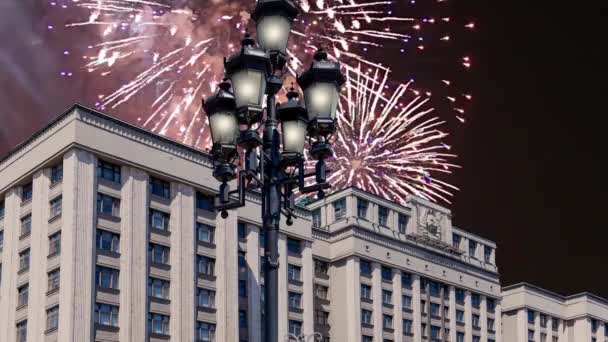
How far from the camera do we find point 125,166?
7431cm

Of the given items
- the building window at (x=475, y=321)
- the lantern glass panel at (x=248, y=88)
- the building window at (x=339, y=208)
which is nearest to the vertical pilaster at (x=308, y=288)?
the building window at (x=339, y=208)

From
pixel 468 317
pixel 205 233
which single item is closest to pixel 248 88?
pixel 205 233

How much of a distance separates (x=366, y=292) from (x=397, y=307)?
3.73 meters

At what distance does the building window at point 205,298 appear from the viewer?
254 feet

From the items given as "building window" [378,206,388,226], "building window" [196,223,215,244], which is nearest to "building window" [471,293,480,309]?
"building window" [378,206,388,226]

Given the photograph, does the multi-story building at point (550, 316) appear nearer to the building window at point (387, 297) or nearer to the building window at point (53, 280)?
the building window at point (387, 297)

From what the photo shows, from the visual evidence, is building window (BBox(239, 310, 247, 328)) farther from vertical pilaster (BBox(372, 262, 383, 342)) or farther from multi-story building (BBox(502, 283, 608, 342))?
multi-story building (BBox(502, 283, 608, 342))

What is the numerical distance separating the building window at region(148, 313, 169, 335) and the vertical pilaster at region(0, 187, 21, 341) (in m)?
9.26

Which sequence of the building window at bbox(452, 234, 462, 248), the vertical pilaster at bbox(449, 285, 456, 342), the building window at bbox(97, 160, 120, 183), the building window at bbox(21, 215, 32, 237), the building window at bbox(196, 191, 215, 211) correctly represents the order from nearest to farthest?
the building window at bbox(97, 160, 120, 183)
the building window at bbox(21, 215, 32, 237)
the building window at bbox(196, 191, 215, 211)
the vertical pilaster at bbox(449, 285, 456, 342)
the building window at bbox(452, 234, 462, 248)

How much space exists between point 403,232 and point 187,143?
26186 millimetres

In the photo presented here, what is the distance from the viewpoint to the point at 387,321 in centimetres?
9600

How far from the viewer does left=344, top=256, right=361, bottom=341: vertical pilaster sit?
302 feet

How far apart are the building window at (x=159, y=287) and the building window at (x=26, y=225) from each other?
927 centimetres

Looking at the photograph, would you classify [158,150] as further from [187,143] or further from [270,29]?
[270,29]
